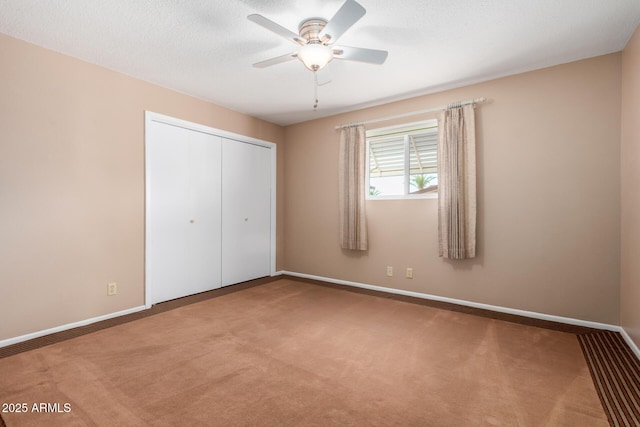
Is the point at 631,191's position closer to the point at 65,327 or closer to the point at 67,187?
the point at 67,187

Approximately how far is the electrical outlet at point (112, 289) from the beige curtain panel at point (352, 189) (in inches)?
Result: 106

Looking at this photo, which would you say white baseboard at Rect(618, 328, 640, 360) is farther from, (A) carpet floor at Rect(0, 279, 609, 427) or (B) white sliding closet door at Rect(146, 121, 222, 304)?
(B) white sliding closet door at Rect(146, 121, 222, 304)

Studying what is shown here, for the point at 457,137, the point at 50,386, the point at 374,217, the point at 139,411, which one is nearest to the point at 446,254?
the point at 374,217

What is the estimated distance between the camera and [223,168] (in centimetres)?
416

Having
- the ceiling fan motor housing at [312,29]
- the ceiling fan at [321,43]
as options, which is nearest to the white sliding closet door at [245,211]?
the ceiling fan at [321,43]

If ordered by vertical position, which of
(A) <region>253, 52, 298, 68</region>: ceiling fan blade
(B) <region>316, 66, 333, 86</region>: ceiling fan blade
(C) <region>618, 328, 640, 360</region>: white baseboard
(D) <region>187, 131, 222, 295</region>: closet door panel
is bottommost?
(C) <region>618, 328, 640, 360</region>: white baseboard

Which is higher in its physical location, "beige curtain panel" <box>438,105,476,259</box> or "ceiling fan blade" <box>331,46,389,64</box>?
"ceiling fan blade" <box>331,46,389,64</box>

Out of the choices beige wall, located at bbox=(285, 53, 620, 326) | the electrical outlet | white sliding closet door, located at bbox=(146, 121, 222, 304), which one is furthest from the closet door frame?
beige wall, located at bbox=(285, 53, 620, 326)

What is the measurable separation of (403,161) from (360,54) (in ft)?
6.22

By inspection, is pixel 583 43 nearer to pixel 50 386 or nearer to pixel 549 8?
pixel 549 8

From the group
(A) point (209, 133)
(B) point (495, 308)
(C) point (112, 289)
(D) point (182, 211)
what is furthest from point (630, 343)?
(A) point (209, 133)

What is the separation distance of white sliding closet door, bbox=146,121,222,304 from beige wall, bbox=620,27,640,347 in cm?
420

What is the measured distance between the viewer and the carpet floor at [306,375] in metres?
1.57

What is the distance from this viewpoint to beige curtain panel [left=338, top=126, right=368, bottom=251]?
4.12 m
